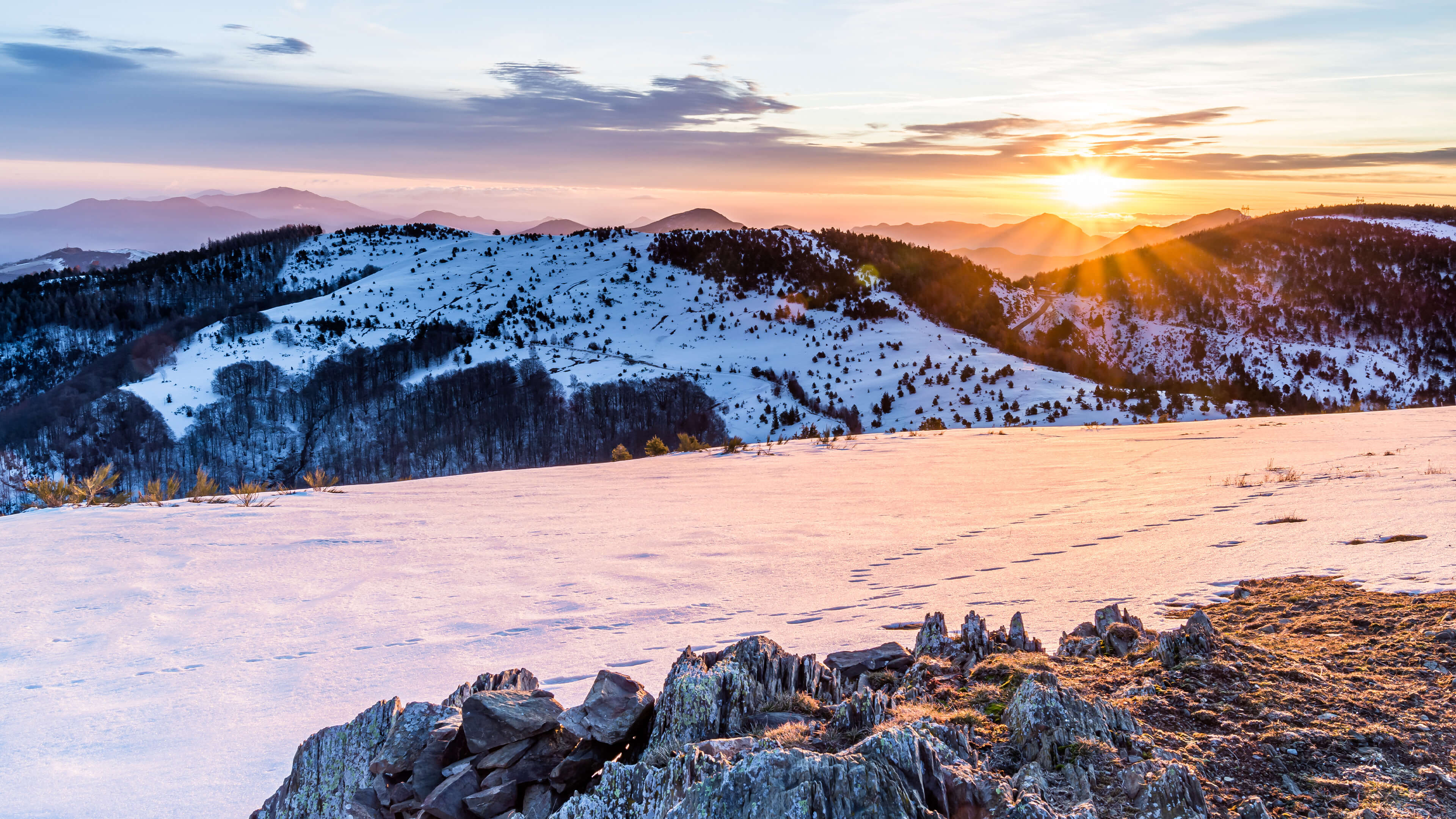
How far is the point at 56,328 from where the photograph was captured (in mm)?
85875

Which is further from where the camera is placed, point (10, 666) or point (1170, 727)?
point (10, 666)

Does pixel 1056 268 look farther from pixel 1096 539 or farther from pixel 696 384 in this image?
pixel 1096 539

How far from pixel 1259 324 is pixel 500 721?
4913cm

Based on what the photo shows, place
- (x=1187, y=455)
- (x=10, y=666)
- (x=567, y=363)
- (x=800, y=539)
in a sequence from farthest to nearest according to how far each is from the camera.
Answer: (x=567, y=363)
(x=1187, y=455)
(x=800, y=539)
(x=10, y=666)

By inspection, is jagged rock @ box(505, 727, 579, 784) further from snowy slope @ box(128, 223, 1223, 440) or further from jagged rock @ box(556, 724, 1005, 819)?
snowy slope @ box(128, 223, 1223, 440)

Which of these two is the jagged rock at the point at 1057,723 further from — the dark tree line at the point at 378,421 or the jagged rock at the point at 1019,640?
the dark tree line at the point at 378,421

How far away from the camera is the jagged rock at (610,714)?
2699 millimetres

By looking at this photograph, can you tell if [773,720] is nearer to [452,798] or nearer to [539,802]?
[539,802]

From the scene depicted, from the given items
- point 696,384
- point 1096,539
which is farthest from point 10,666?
point 696,384

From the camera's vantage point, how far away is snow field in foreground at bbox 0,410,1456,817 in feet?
13.3

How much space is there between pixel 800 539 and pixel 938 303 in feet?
148

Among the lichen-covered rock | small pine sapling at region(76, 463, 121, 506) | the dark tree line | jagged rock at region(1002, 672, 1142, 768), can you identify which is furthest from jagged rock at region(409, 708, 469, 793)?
the dark tree line

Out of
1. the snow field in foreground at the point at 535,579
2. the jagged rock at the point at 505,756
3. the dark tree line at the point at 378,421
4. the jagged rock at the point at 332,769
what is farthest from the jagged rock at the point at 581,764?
the dark tree line at the point at 378,421

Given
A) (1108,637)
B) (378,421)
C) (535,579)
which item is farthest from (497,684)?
(378,421)
